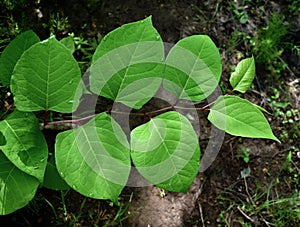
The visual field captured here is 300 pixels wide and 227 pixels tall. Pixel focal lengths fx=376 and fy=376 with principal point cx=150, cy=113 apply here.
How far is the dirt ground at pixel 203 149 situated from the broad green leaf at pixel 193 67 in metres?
0.75

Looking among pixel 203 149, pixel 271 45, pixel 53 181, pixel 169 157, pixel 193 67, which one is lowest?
pixel 203 149

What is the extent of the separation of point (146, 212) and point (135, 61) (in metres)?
0.92

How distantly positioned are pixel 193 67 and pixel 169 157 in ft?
0.74

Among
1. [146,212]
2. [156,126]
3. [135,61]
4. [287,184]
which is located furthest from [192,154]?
[287,184]

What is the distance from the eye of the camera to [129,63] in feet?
2.90

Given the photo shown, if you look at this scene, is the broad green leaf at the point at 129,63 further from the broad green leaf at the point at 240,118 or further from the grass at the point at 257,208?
the grass at the point at 257,208

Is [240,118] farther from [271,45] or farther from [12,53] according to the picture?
[271,45]

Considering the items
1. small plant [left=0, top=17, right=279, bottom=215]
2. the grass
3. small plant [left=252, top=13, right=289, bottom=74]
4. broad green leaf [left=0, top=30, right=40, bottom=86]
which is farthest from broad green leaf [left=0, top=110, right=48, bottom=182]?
small plant [left=252, top=13, right=289, bottom=74]

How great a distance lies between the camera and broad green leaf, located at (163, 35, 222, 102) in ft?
2.97

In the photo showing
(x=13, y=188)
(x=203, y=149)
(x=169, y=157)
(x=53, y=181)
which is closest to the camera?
(x=169, y=157)

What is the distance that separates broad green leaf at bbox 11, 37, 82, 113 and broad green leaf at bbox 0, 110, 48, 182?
0.17ft

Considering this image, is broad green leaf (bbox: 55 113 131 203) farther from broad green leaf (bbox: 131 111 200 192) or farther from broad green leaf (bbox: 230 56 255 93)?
broad green leaf (bbox: 230 56 255 93)

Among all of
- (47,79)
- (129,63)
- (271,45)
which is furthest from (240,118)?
(271,45)

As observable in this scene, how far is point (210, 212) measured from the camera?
67.9 inches
